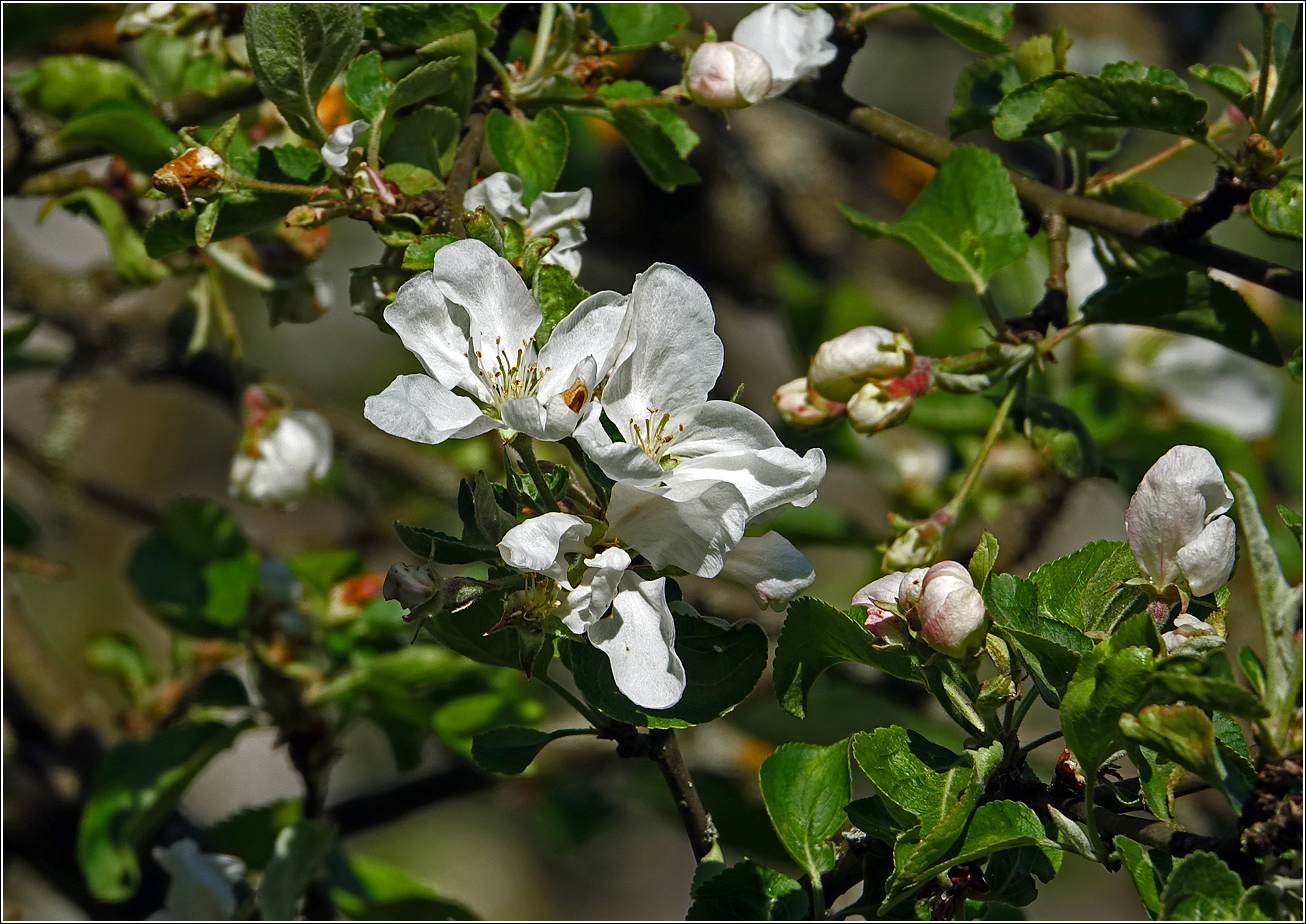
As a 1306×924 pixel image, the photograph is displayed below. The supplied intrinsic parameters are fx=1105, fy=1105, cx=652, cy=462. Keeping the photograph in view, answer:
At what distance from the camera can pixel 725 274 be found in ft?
7.86

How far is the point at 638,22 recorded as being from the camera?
0.98m

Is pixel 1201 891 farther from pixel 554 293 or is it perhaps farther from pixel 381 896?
pixel 381 896

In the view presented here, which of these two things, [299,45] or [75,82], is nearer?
[299,45]

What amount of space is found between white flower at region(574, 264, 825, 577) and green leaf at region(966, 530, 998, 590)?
118mm

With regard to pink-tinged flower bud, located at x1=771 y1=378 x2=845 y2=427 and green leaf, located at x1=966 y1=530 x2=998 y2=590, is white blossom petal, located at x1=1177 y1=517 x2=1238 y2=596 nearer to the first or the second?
green leaf, located at x1=966 y1=530 x2=998 y2=590

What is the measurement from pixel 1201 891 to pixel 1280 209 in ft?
1.71

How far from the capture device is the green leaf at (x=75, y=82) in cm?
120

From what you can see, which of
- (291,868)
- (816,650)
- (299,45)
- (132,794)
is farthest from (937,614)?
(132,794)

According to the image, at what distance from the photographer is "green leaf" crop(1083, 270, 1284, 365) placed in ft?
3.03

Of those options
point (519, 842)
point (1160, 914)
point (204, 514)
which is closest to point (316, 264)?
point (204, 514)

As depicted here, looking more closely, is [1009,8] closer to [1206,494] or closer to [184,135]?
[1206,494]

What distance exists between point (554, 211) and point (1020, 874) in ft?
1.79

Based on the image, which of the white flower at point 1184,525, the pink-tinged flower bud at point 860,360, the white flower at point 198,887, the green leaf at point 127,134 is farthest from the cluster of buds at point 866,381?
the white flower at point 198,887

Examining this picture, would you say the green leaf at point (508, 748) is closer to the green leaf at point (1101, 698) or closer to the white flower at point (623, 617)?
the white flower at point (623, 617)
